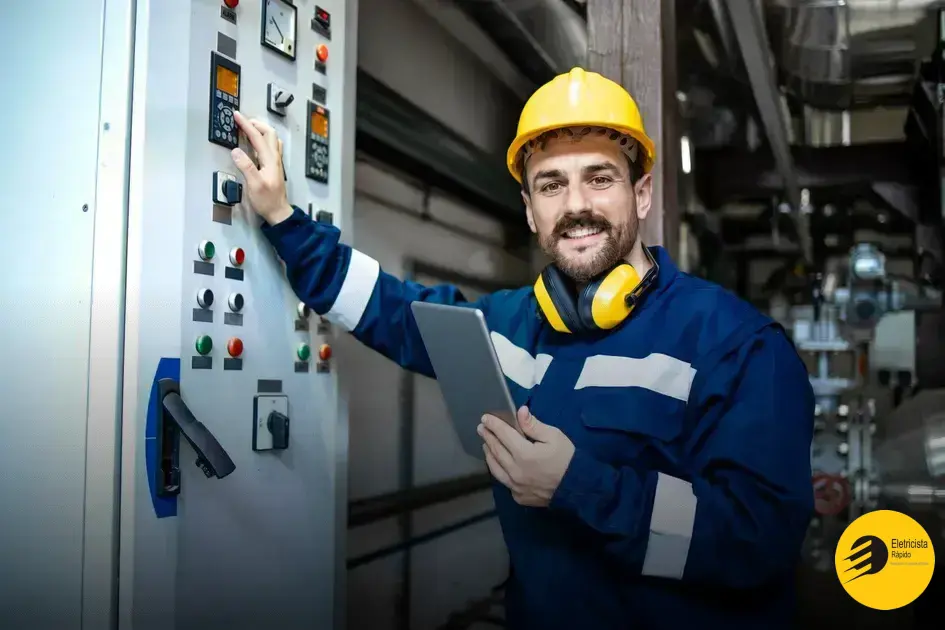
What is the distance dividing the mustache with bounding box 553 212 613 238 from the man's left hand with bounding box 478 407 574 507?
440 mm

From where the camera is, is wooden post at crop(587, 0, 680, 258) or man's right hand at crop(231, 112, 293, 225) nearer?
man's right hand at crop(231, 112, 293, 225)

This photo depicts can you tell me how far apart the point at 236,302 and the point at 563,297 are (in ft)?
2.10

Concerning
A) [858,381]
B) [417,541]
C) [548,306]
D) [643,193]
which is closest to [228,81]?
[548,306]

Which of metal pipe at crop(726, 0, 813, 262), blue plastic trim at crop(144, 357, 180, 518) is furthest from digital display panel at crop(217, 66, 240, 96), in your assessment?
metal pipe at crop(726, 0, 813, 262)

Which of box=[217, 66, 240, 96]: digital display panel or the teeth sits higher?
box=[217, 66, 240, 96]: digital display panel

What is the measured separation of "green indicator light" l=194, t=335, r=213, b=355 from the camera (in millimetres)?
1363

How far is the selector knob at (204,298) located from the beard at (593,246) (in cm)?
67

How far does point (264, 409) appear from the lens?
1.53 metres

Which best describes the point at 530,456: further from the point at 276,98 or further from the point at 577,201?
the point at 276,98

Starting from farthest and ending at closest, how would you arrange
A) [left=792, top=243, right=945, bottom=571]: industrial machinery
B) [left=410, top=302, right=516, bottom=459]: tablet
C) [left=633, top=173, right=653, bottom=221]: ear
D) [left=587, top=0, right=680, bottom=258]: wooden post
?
[left=792, top=243, right=945, bottom=571]: industrial machinery → [left=587, top=0, right=680, bottom=258]: wooden post → [left=633, top=173, right=653, bottom=221]: ear → [left=410, top=302, right=516, bottom=459]: tablet

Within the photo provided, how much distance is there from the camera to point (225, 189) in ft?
4.64

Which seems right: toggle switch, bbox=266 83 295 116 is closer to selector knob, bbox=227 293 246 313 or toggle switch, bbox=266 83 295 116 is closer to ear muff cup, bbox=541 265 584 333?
selector knob, bbox=227 293 246 313

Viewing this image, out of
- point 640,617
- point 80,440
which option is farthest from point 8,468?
point 640,617

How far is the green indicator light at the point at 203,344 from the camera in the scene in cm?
136
